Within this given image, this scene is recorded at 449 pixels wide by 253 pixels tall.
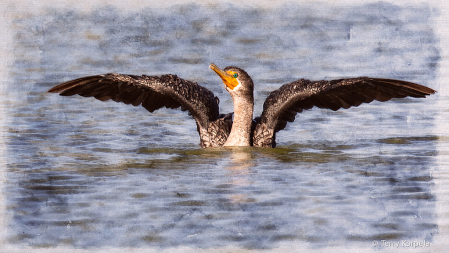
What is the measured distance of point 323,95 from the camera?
9930 millimetres

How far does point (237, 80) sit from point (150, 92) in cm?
118

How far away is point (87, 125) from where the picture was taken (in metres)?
11.4

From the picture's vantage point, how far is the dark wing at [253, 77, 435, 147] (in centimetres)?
935

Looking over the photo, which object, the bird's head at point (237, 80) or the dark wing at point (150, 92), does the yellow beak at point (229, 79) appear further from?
the dark wing at point (150, 92)

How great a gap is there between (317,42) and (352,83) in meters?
4.93

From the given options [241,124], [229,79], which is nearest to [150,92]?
[229,79]

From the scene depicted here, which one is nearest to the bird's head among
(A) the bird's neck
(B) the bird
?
(B) the bird

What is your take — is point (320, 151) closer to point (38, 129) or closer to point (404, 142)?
point (404, 142)

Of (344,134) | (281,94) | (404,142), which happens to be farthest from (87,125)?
(404,142)

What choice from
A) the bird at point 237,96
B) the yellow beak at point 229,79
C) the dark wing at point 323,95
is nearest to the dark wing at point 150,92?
the bird at point 237,96

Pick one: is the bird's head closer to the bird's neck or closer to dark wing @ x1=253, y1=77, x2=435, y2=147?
the bird's neck

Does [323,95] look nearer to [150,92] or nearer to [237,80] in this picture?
[237,80]

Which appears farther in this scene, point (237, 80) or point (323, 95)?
point (237, 80)

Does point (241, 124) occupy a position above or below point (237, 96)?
below
